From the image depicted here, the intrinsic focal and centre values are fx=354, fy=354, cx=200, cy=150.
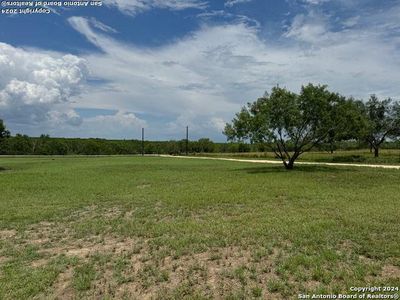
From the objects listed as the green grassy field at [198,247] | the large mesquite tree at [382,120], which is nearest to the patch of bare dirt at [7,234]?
the green grassy field at [198,247]

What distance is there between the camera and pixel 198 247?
22.2 ft

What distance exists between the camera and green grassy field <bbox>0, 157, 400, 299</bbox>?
5086 millimetres

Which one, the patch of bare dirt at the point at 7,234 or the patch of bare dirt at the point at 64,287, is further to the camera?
the patch of bare dirt at the point at 7,234

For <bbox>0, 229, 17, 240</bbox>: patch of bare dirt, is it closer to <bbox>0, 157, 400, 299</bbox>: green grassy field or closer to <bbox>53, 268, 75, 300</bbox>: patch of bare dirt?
<bbox>0, 157, 400, 299</bbox>: green grassy field

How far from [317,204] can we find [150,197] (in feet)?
19.9

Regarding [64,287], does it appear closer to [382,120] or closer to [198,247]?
[198,247]

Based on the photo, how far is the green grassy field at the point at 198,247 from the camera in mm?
5086

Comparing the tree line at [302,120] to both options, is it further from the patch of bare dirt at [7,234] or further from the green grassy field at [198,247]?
the patch of bare dirt at [7,234]

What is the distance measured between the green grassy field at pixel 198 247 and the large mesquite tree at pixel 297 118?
525 inches

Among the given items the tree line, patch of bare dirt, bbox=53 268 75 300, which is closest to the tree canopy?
the tree line

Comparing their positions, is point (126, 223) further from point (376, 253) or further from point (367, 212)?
point (367, 212)

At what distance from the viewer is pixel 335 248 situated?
Result: 646 centimetres

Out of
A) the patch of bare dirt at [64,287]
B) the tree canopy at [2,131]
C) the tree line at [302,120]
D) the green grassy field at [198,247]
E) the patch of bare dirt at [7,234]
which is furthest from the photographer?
the tree canopy at [2,131]

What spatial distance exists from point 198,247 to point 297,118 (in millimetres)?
20180
